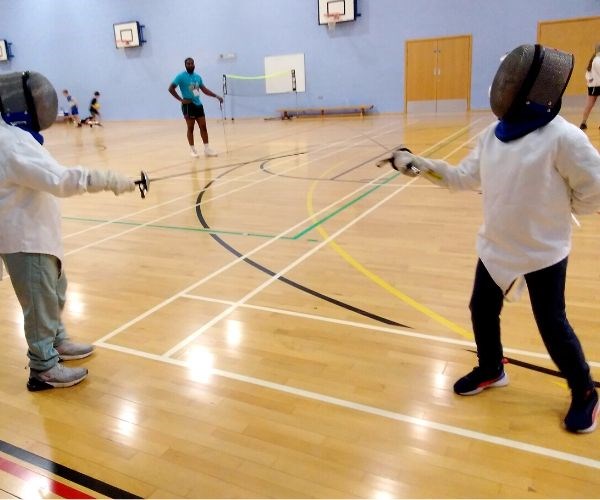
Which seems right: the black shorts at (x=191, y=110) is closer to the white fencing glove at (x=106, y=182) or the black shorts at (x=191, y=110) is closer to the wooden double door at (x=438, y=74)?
the white fencing glove at (x=106, y=182)

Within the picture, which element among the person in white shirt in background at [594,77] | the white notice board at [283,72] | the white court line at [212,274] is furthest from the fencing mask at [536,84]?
the white notice board at [283,72]

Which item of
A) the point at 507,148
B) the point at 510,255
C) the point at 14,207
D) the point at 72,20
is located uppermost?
the point at 72,20

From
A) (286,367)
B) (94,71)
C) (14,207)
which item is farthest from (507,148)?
(94,71)

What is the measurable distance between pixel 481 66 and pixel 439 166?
15161 mm

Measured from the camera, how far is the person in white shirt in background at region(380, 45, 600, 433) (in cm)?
171

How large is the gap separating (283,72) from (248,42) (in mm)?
1655

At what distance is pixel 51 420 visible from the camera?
7.30 ft

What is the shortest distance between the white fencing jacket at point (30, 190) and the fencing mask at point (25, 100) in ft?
0.18

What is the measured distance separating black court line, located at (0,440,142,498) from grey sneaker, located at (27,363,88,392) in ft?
1.34

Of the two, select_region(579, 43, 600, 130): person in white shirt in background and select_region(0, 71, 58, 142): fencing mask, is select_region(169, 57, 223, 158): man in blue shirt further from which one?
select_region(579, 43, 600, 130): person in white shirt in background

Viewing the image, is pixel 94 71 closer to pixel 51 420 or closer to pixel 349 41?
pixel 349 41

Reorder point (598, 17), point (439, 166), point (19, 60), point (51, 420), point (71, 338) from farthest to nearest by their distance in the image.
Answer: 1. point (19, 60)
2. point (598, 17)
3. point (71, 338)
4. point (51, 420)
5. point (439, 166)

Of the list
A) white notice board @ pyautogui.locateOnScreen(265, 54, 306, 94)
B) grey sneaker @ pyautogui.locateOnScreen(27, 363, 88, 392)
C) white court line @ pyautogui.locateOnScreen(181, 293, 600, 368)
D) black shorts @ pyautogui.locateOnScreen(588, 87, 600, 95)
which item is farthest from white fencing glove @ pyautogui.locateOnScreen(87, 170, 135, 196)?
white notice board @ pyautogui.locateOnScreen(265, 54, 306, 94)

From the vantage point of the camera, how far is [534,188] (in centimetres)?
175
